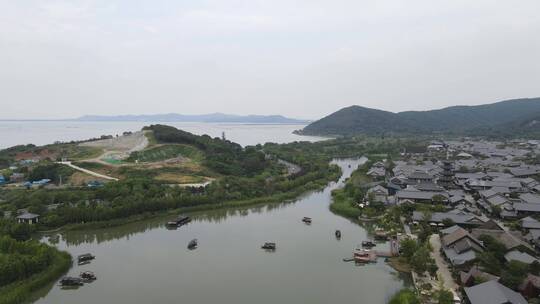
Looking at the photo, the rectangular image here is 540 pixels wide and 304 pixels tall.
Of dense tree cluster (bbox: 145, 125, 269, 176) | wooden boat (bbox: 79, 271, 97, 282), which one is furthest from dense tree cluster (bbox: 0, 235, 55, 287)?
dense tree cluster (bbox: 145, 125, 269, 176)

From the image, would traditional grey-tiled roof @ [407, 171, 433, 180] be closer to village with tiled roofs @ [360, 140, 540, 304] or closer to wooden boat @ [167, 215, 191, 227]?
village with tiled roofs @ [360, 140, 540, 304]

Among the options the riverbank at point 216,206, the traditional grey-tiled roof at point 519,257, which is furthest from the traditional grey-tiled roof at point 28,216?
the traditional grey-tiled roof at point 519,257

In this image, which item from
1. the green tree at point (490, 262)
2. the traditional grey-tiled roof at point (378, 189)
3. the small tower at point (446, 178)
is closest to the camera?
the green tree at point (490, 262)

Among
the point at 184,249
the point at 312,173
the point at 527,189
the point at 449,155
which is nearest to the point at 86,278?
the point at 184,249

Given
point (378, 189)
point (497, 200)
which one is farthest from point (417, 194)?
point (497, 200)

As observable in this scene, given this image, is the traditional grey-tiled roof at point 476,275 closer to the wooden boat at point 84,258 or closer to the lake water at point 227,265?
the lake water at point 227,265

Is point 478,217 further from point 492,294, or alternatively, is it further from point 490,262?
point 492,294
